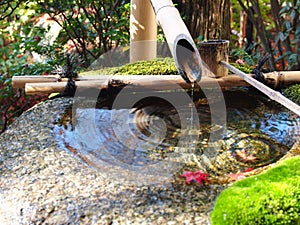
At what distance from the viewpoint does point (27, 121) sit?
2.59 metres

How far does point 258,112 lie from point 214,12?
203cm

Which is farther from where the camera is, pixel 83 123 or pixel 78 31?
pixel 78 31

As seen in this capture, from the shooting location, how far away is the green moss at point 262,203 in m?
1.31

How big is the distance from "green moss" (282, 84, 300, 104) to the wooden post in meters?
0.52

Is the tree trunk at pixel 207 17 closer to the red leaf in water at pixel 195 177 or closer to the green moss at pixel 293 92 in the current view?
the green moss at pixel 293 92

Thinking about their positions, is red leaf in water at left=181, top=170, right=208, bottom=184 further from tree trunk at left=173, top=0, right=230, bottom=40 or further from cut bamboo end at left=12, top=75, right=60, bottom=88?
tree trunk at left=173, top=0, right=230, bottom=40

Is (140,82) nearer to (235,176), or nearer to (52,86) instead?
(52,86)

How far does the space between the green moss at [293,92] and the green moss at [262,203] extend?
4.79ft

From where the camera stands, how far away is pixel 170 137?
2322 mm

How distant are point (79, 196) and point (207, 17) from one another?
3224 millimetres

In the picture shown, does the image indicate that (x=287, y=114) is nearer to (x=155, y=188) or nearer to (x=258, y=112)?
(x=258, y=112)

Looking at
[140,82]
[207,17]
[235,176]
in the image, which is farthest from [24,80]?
[207,17]

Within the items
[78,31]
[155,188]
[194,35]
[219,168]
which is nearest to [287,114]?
[219,168]

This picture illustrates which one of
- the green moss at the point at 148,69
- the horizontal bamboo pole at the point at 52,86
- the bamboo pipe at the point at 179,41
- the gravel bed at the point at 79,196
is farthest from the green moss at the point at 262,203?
the green moss at the point at 148,69
